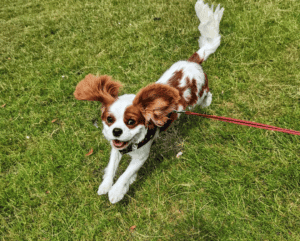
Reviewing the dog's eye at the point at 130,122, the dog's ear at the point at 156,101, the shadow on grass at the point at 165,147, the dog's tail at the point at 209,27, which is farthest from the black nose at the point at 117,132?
the dog's tail at the point at 209,27

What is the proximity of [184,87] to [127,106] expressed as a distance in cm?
88

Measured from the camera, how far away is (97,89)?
1.57m

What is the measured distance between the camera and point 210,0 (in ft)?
15.3

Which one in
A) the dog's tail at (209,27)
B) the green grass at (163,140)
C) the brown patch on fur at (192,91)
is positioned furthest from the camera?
the dog's tail at (209,27)

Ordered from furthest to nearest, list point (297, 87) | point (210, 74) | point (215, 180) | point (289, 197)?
1. point (210, 74)
2. point (297, 87)
3. point (215, 180)
4. point (289, 197)

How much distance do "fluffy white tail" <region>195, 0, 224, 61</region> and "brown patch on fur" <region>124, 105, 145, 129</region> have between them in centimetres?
153

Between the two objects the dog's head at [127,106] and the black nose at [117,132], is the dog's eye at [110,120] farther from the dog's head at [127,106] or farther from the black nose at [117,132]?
the black nose at [117,132]

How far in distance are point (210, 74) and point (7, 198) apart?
3230 mm

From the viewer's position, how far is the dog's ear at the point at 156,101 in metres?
1.43

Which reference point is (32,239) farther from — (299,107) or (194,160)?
(299,107)

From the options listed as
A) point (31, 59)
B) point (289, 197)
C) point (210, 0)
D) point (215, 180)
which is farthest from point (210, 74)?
point (31, 59)

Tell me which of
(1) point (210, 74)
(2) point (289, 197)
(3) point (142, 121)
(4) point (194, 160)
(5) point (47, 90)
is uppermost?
(3) point (142, 121)

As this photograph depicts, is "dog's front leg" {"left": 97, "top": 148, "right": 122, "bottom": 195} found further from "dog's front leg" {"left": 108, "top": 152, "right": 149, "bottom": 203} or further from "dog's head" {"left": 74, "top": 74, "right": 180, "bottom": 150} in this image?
"dog's head" {"left": 74, "top": 74, "right": 180, "bottom": 150}

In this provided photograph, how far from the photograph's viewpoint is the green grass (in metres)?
2.00
